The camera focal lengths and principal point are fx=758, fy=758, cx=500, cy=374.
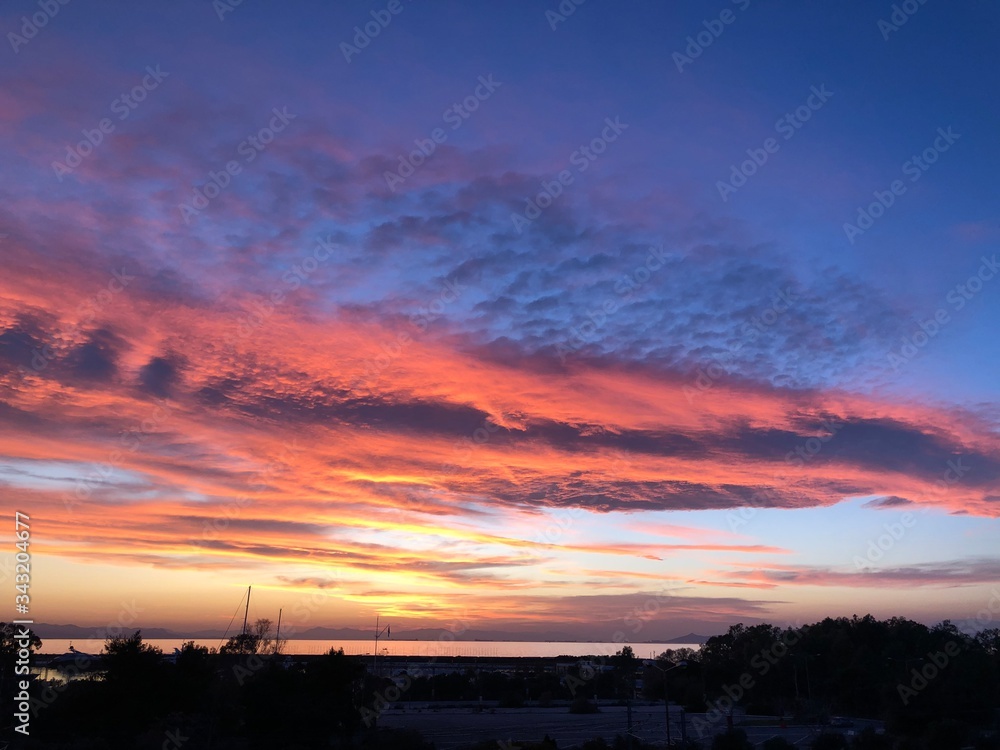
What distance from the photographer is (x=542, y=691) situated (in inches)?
4592

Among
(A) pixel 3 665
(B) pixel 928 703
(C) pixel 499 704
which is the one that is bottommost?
(C) pixel 499 704

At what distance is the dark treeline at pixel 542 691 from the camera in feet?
119

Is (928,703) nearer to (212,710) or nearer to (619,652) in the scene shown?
(212,710)

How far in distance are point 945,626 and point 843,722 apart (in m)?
55.6

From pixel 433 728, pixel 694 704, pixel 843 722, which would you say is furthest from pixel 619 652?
pixel 433 728

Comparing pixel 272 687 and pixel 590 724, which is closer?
pixel 272 687

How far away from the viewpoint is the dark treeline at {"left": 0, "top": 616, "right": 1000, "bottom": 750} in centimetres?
3616

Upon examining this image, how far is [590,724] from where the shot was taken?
72.6 metres

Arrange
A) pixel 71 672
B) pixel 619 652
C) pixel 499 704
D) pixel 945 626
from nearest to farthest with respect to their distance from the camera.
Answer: pixel 71 672, pixel 499 704, pixel 945 626, pixel 619 652

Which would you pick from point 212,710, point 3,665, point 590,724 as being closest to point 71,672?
point 3,665

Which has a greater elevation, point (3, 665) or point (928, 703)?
point (3, 665)

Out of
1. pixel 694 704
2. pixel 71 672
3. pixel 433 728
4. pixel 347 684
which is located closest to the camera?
pixel 347 684

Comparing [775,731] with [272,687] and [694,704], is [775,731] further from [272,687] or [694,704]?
[272,687]

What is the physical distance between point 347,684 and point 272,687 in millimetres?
4609
